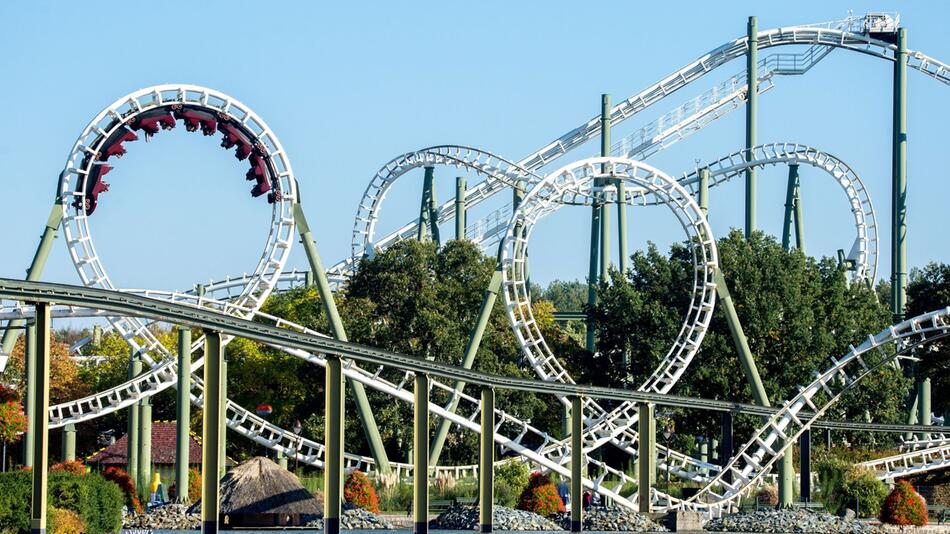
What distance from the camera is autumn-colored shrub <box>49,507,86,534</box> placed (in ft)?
76.9

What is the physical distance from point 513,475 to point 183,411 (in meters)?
9.12

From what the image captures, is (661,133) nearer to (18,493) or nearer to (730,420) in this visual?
(730,420)

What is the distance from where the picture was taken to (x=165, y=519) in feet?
107

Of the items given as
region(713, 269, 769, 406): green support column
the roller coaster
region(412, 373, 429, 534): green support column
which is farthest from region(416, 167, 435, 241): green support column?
region(412, 373, 429, 534): green support column

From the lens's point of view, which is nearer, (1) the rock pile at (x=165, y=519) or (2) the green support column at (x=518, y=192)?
(1) the rock pile at (x=165, y=519)

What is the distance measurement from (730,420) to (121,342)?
1226 inches

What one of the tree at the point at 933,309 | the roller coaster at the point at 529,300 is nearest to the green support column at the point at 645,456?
the roller coaster at the point at 529,300

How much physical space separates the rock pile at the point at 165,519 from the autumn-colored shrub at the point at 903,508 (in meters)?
15.4

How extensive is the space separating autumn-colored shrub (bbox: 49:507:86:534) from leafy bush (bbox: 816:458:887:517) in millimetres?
21588

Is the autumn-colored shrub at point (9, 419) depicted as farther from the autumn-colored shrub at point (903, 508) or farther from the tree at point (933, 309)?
the tree at point (933, 309)

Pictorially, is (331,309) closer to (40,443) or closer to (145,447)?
(145,447)

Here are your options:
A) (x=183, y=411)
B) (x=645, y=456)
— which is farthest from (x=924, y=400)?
(x=183, y=411)

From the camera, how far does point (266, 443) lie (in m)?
46.7

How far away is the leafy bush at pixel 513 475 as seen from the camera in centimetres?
4206
